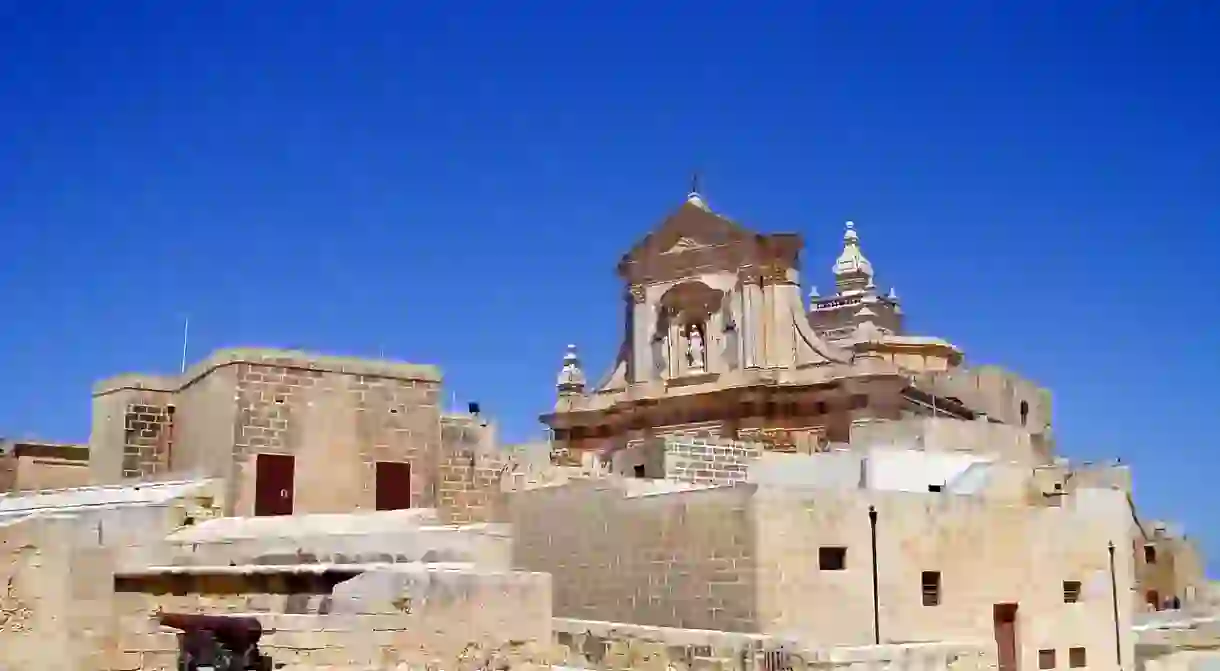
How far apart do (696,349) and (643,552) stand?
16.3 m

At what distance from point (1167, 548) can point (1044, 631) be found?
53.8ft

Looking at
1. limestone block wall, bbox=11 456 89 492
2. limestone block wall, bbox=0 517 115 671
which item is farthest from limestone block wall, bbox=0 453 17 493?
limestone block wall, bbox=0 517 115 671

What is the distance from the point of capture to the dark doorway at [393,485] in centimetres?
1652

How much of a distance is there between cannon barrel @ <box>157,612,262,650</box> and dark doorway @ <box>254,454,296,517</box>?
2721mm

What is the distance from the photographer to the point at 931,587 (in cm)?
1495

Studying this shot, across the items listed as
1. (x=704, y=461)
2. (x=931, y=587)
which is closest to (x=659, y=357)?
(x=704, y=461)

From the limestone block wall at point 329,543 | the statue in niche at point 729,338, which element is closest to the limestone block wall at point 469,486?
the limestone block wall at point 329,543

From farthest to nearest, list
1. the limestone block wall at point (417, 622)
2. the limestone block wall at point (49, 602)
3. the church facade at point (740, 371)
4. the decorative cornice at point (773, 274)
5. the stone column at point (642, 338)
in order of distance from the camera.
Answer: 1. the stone column at point (642, 338)
2. the decorative cornice at point (773, 274)
3. the church facade at point (740, 371)
4. the limestone block wall at point (49, 602)
5. the limestone block wall at point (417, 622)

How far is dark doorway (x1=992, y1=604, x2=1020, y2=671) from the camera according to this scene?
15.7 meters

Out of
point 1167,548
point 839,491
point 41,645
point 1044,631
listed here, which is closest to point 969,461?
point 1044,631

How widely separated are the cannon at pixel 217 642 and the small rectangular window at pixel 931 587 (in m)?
7.72

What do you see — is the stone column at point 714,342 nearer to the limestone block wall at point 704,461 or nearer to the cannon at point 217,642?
the limestone block wall at point 704,461

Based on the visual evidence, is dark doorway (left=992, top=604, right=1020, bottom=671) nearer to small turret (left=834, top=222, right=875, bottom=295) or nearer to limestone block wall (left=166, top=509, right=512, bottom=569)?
limestone block wall (left=166, top=509, right=512, bottom=569)

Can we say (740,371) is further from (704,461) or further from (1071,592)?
(1071,592)
